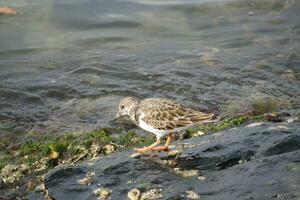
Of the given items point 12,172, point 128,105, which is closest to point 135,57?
point 128,105

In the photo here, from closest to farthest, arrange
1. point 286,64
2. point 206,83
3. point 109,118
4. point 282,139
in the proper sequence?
point 282,139 < point 109,118 < point 206,83 < point 286,64

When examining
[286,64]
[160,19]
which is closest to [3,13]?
[160,19]

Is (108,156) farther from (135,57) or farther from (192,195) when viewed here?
(135,57)

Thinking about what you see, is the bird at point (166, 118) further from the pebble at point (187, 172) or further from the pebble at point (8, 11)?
the pebble at point (8, 11)

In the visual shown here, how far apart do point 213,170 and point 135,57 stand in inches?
293

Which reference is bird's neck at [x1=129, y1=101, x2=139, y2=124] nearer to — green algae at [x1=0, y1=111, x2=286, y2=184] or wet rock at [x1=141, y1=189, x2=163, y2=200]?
green algae at [x1=0, y1=111, x2=286, y2=184]

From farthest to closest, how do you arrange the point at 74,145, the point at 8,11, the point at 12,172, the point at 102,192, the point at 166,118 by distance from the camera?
the point at 8,11, the point at 74,145, the point at 12,172, the point at 166,118, the point at 102,192

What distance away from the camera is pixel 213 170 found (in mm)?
6031

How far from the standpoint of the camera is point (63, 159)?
7961mm

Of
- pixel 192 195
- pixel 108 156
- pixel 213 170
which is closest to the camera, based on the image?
pixel 192 195

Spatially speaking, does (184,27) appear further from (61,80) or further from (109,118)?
(109,118)

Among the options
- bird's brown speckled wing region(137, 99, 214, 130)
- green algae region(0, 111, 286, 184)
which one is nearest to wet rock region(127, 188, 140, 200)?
bird's brown speckled wing region(137, 99, 214, 130)

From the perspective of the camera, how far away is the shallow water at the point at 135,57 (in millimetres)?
10812

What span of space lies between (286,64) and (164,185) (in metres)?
7.57
